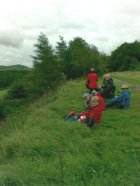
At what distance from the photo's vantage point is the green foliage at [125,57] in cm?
8583

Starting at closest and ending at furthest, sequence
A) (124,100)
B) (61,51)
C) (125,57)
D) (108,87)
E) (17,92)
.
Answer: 1. (124,100)
2. (108,87)
3. (61,51)
4. (17,92)
5. (125,57)

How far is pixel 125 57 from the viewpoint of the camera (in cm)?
8662

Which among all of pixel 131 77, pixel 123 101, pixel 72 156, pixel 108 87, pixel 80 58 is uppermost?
pixel 80 58

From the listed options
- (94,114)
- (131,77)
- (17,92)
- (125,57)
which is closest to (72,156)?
(94,114)

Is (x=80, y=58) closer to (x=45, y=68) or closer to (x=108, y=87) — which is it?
(x=45, y=68)

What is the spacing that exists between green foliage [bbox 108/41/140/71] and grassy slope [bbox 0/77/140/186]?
7739 centimetres

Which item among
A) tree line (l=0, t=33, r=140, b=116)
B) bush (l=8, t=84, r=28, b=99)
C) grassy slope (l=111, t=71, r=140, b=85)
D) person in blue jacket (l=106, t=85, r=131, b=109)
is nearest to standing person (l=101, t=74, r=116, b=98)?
person in blue jacket (l=106, t=85, r=131, b=109)

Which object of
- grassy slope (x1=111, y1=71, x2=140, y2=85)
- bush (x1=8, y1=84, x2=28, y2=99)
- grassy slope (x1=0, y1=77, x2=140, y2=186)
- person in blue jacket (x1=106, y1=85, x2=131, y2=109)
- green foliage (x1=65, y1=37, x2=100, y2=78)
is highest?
green foliage (x1=65, y1=37, x2=100, y2=78)

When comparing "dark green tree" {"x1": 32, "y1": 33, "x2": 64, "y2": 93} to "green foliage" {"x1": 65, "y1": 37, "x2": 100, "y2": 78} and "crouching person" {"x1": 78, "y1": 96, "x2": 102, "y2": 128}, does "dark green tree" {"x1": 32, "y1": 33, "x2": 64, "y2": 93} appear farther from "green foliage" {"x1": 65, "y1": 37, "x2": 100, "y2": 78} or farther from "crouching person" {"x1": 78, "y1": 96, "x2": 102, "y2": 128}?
"crouching person" {"x1": 78, "y1": 96, "x2": 102, "y2": 128}

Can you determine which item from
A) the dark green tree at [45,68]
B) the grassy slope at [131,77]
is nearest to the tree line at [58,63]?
the dark green tree at [45,68]

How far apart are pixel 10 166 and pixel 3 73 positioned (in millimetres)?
130493

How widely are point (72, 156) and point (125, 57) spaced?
83.1m

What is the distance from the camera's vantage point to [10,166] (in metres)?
5.90

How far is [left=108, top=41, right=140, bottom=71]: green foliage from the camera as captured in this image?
85.8m
